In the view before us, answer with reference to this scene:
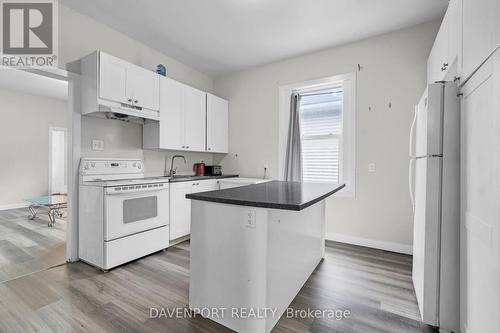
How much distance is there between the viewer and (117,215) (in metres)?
2.48

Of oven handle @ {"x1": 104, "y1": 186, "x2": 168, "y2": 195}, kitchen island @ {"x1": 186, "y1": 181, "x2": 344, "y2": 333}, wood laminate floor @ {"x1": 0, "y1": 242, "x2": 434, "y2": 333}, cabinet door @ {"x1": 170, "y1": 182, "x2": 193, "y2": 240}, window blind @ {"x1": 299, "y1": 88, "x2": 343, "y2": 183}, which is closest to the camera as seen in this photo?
kitchen island @ {"x1": 186, "y1": 181, "x2": 344, "y2": 333}

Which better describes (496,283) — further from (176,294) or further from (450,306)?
(176,294)

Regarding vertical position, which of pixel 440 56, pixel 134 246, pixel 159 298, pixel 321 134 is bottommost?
pixel 159 298

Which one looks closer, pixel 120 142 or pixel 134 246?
pixel 134 246

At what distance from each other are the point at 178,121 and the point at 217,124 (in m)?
0.91

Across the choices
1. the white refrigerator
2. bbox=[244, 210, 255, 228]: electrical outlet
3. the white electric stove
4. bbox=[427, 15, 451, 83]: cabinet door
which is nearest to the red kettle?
the white electric stove

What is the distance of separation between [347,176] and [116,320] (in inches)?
119

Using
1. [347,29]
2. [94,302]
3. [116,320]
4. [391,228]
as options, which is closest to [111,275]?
[94,302]

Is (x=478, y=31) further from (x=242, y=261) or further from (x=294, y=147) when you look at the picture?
(x=294, y=147)

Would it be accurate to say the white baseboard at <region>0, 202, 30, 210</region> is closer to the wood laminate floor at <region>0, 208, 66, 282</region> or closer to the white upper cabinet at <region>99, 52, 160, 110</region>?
the wood laminate floor at <region>0, 208, 66, 282</region>

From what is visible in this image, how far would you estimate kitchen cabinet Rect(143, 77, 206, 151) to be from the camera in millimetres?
3232

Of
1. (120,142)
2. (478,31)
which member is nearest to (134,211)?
(120,142)

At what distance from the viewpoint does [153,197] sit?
9.35ft

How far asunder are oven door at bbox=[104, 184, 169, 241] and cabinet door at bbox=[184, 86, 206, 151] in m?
1.00
